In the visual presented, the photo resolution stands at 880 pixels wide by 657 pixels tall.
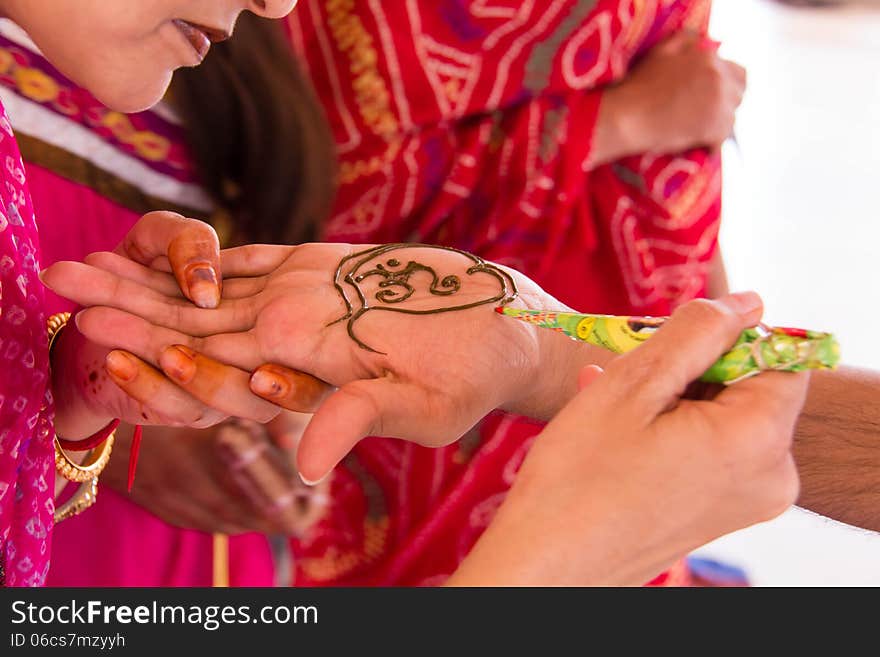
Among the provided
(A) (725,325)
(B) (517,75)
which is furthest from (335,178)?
(A) (725,325)

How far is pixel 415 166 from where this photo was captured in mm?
1520

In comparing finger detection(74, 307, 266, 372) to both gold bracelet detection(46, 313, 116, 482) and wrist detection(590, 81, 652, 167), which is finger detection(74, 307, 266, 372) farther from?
wrist detection(590, 81, 652, 167)

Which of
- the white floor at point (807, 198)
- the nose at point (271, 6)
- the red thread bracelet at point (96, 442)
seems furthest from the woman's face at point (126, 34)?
the white floor at point (807, 198)

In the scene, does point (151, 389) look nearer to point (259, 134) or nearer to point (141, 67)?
point (141, 67)

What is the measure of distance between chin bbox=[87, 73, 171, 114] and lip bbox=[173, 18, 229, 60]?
4 cm

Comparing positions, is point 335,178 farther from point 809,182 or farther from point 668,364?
point 809,182

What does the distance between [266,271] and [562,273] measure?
0.62 m

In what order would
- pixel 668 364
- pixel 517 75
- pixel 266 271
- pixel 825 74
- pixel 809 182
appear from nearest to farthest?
pixel 668 364, pixel 266 271, pixel 517 75, pixel 809 182, pixel 825 74

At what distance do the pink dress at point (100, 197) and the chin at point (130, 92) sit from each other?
304 millimetres

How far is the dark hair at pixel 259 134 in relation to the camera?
1413 mm

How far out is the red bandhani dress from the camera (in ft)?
4.87

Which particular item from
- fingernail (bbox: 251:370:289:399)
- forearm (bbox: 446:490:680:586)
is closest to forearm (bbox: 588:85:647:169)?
fingernail (bbox: 251:370:289:399)

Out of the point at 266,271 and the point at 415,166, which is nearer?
the point at 266,271

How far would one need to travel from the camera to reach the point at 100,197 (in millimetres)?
1358
